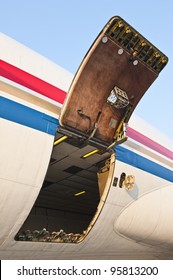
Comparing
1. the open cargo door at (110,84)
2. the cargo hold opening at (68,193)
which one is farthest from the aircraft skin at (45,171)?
the open cargo door at (110,84)

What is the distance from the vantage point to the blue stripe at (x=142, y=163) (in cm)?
793

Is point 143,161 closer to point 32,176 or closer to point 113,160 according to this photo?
point 113,160

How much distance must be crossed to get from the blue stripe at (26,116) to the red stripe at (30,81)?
1.70ft

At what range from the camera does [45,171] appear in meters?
6.05

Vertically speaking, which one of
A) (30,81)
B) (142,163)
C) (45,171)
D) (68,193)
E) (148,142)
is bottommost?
(45,171)

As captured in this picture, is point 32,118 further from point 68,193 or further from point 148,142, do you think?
point 68,193

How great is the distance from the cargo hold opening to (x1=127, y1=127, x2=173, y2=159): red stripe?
1172 mm

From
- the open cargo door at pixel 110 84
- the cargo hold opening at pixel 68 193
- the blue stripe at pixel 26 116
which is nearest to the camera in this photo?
the blue stripe at pixel 26 116

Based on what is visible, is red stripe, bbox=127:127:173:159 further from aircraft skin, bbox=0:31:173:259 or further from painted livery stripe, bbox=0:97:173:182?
painted livery stripe, bbox=0:97:173:182

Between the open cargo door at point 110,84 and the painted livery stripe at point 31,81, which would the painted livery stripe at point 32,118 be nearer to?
the open cargo door at point 110,84

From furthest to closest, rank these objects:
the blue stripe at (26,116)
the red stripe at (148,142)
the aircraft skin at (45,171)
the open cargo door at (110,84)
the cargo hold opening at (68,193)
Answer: the red stripe at (148,142) < the cargo hold opening at (68,193) < the open cargo door at (110,84) < the aircraft skin at (45,171) < the blue stripe at (26,116)

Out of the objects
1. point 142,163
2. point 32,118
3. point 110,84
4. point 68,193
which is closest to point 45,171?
point 32,118

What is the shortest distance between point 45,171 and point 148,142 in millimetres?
4528

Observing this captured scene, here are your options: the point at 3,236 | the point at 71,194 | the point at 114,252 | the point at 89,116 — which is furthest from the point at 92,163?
the point at 71,194
